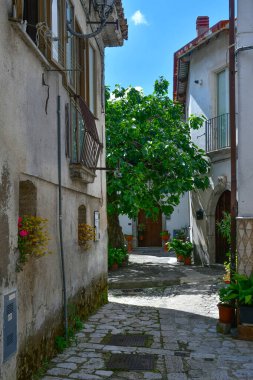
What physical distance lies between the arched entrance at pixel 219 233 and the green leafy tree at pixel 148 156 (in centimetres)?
78

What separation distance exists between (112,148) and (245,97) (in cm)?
762

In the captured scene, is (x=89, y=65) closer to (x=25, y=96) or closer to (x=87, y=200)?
(x=87, y=200)

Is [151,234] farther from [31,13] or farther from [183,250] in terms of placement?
[31,13]

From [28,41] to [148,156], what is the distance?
953 centimetres

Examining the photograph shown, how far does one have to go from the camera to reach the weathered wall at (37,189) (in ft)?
14.9

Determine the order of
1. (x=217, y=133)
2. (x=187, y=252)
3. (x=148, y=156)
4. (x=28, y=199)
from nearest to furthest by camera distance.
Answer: (x=28, y=199)
(x=148, y=156)
(x=217, y=133)
(x=187, y=252)

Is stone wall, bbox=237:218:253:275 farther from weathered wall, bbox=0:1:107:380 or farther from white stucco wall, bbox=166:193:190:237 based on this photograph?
white stucco wall, bbox=166:193:190:237

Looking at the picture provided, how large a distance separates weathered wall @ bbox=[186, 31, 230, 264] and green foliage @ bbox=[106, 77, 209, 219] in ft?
1.54

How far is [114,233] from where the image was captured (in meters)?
16.9

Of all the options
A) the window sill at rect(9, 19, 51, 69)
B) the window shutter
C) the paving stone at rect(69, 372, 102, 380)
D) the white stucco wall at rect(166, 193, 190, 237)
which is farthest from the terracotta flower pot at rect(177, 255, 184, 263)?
the window sill at rect(9, 19, 51, 69)

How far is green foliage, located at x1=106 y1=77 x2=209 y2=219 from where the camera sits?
14.3m

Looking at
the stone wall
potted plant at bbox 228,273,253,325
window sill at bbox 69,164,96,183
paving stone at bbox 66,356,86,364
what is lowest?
paving stone at bbox 66,356,86,364

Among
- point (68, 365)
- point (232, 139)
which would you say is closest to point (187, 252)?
point (232, 139)

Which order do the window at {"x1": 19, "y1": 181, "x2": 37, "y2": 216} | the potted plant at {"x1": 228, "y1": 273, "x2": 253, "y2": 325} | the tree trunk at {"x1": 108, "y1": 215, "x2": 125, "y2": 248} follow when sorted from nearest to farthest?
1. the window at {"x1": 19, "y1": 181, "x2": 37, "y2": 216}
2. the potted plant at {"x1": 228, "y1": 273, "x2": 253, "y2": 325}
3. the tree trunk at {"x1": 108, "y1": 215, "x2": 125, "y2": 248}
